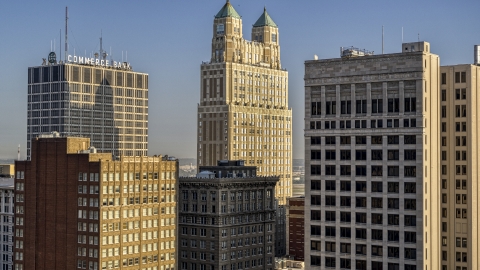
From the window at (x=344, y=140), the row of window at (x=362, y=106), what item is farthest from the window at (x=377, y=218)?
the row of window at (x=362, y=106)

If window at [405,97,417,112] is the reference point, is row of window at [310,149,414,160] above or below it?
below

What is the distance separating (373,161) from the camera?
572ft

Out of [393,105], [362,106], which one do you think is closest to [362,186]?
[362,106]

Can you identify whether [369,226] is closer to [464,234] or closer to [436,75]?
[464,234]

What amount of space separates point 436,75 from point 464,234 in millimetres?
32405

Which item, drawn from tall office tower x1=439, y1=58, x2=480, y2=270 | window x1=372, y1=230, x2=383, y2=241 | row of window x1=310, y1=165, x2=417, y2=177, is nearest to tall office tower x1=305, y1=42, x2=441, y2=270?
window x1=372, y1=230, x2=383, y2=241

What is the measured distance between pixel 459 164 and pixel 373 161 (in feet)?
61.5

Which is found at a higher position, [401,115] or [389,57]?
[389,57]

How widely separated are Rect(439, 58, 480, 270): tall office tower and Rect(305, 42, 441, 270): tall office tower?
174 inches

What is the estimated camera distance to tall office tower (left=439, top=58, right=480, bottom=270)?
17750cm

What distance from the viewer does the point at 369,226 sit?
174 m

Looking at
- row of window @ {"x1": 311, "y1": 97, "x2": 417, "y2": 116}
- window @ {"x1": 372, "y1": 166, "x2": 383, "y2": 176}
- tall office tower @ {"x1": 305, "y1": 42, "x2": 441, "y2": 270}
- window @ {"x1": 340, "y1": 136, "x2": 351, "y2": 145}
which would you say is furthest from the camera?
window @ {"x1": 340, "y1": 136, "x2": 351, "y2": 145}

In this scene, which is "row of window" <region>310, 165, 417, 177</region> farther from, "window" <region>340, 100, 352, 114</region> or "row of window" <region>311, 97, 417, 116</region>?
"window" <region>340, 100, 352, 114</region>

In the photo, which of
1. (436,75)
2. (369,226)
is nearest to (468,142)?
(436,75)
